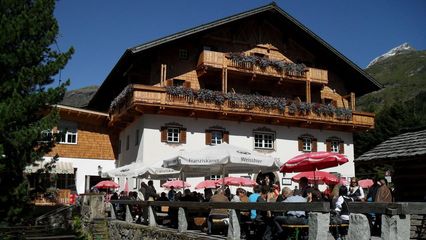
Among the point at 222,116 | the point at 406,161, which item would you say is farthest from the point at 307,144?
the point at 406,161

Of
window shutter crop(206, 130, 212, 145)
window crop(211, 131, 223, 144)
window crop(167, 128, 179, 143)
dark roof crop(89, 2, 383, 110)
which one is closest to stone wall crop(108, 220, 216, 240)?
window crop(167, 128, 179, 143)

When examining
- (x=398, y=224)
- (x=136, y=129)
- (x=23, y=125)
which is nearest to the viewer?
(x=398, y=224)

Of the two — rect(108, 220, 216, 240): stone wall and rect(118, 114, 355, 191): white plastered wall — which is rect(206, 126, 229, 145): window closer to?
rect(118, 114, 355, 191): white plastered wall

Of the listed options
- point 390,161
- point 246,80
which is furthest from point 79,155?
point 390,161

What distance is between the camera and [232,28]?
29.1m

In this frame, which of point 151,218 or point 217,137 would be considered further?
point 217,137

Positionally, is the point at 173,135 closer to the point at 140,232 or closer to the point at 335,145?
the point at 335,145

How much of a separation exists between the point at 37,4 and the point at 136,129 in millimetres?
11777

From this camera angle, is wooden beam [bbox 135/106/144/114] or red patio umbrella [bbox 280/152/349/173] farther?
wooden beam [bbox 135/106/144/114]

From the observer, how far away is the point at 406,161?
14.3m

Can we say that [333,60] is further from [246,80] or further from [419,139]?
[419,139]

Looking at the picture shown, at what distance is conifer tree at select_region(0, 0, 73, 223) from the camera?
1432 centimetres

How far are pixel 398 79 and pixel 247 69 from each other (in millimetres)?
128358

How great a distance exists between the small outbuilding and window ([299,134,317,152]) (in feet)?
45.1
